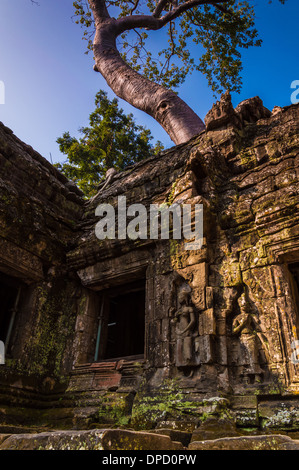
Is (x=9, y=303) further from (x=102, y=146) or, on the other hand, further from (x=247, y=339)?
(x=102, y=146)

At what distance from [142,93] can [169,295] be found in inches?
362

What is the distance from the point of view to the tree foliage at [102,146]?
16.5 m

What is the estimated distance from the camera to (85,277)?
5641mm

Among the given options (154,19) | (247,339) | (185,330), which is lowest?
(247,339)

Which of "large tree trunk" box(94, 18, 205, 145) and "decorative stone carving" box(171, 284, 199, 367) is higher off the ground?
"large tree trunk" box(94, 18, 205, 145)

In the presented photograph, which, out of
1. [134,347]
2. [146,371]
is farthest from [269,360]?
[134,347]

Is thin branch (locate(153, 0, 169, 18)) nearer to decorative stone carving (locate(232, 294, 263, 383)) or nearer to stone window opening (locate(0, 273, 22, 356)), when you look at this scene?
stone window opening (locate(0, 273, 22, 356))

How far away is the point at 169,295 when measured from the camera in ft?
14.3

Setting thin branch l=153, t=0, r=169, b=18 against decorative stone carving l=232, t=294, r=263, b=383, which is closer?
decorative stone carving l=232, t=294, r=263, b=383

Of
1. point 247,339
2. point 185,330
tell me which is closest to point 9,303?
point 185,330

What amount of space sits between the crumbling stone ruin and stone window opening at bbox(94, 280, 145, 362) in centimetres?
3

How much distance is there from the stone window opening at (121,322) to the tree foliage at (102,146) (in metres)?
9.48

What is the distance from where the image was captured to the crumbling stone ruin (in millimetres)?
3475

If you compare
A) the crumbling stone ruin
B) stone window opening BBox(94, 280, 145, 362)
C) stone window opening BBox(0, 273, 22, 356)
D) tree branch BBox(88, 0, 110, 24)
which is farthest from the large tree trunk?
stone window opening BBox(0, 273, 22, 356)
